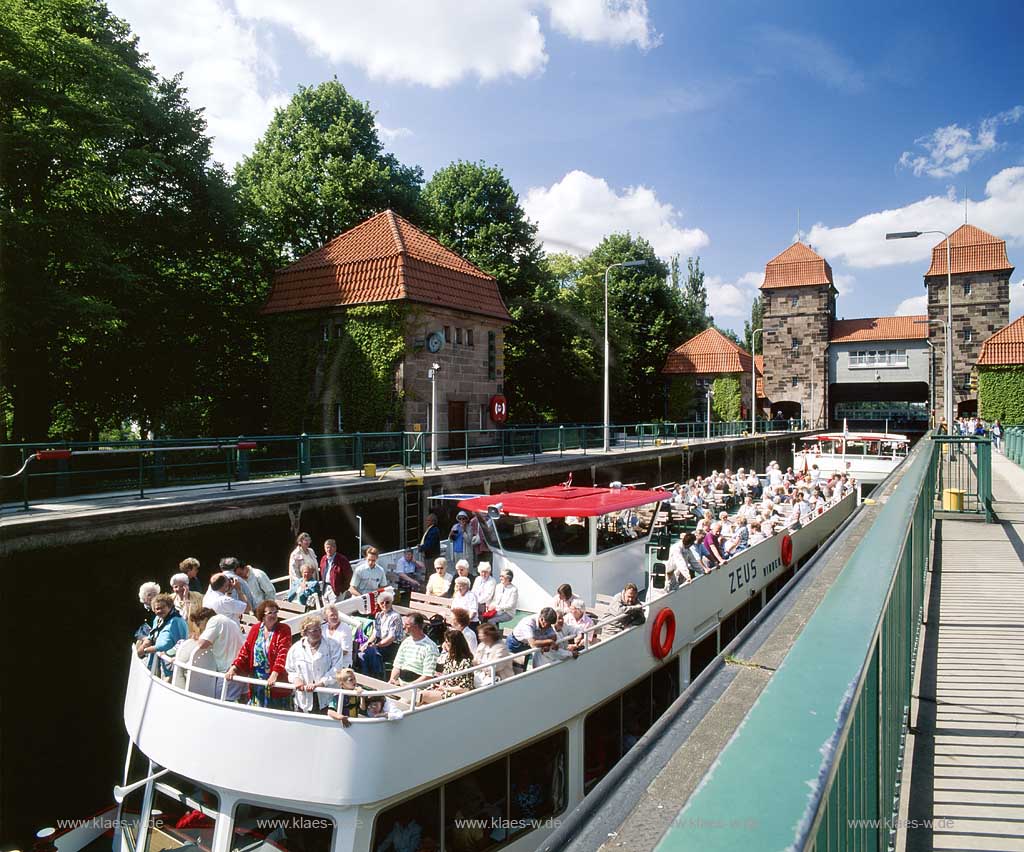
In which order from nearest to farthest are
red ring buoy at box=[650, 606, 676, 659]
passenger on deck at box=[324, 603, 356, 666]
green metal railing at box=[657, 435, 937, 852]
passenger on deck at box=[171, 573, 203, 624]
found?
green metal railing at box=[657, 435, 937, 852] < passenger on deck at box=[324, 603, 356, 666] < passenger on deck at box=[171, 573, 203, 624] < red ring buoy at box=[650, 606, 676, 659]

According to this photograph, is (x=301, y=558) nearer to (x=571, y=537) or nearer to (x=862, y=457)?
(x=571, y=537)

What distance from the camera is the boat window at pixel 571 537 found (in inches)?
418

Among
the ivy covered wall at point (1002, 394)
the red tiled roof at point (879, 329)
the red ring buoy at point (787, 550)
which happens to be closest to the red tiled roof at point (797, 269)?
the red tiled roof at point (879, 329)

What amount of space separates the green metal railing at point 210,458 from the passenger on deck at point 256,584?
5247 mm

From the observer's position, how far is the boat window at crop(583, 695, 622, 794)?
8438 millimetres

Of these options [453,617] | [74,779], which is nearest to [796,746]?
[453,617]

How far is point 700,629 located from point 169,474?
12.6m

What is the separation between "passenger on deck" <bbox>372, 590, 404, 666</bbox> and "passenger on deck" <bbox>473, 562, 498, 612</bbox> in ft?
4.88

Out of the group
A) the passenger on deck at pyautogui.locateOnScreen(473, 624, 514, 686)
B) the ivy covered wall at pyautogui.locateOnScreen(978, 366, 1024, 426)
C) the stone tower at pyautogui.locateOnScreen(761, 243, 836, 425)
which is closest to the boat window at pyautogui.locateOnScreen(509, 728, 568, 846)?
the passenger on deck at pyautogui.locateOnScreen(473, 624, 514, 686)

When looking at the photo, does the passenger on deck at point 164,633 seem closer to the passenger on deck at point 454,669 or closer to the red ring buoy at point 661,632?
the passenger on deck at point 454,669

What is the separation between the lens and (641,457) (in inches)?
1260

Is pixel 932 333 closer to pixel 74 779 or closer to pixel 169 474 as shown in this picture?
pixel 169 474

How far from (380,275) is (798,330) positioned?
4962cm

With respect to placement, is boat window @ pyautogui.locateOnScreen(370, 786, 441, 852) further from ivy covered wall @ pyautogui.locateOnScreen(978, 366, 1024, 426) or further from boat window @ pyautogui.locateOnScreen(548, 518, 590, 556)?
ivy covered wall @ pyautogui.locateOnScreen(978, 366, 1024, 426)
